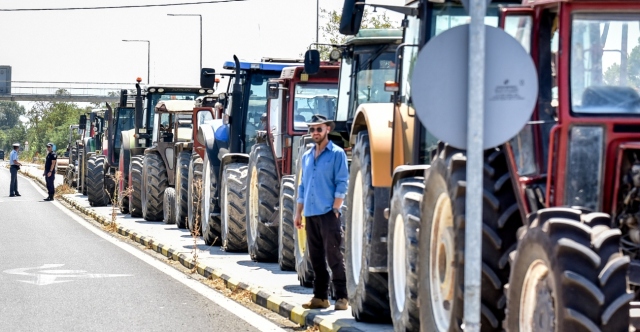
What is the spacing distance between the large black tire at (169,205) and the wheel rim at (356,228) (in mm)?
15409

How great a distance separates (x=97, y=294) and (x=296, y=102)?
4.14 metres

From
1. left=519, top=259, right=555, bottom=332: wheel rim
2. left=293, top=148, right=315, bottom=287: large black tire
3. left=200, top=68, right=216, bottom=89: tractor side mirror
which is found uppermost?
left=200, top=68, right=216, bottom=89: tractor side mirror

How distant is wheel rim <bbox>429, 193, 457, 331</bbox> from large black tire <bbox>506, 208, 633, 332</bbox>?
1.53 metres

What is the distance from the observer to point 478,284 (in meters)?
6.46

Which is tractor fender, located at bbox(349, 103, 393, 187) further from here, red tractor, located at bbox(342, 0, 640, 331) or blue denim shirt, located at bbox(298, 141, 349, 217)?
red tractor, located at bbox(342, 0, 640, 331)

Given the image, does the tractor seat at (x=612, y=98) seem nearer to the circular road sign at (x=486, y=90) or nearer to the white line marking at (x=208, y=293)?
the circular road sign at (x=486, y=90)

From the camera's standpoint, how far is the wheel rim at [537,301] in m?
6.70

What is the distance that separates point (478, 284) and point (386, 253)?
461cm

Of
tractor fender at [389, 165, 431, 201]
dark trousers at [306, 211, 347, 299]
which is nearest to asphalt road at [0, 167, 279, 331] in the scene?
dark trousers at [306, 211, 347, 299]

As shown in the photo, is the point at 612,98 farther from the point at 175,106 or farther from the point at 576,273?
the point at 175,106

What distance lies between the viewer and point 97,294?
14.7 metres

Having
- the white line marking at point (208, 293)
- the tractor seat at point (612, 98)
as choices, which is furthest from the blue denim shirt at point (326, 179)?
the tractor seat at point (612, 98)

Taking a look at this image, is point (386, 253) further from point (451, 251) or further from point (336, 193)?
point (451, 251)

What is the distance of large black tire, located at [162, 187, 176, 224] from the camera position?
1073 inches
